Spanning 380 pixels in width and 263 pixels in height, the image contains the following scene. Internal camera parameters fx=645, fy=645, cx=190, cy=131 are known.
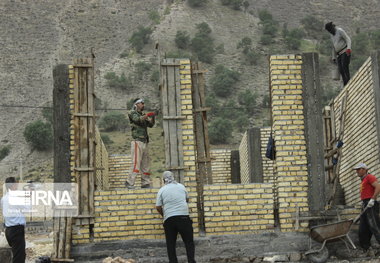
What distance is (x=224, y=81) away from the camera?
67125 millimetres

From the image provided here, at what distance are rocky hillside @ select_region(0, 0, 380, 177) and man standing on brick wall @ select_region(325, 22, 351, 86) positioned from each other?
48202 mm

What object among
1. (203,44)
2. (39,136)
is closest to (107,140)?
(39,136)

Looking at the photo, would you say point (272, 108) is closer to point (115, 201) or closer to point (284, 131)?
point (284, 131)

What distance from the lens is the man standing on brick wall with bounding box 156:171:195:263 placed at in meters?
8.62

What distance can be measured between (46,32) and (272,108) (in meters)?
78.4

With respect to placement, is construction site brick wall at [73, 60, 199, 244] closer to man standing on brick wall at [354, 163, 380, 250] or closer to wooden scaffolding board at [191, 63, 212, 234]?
wooden scaffolding board at [191, 63, 212, 234]

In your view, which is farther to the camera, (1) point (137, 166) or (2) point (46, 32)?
(2) point (46, 32)

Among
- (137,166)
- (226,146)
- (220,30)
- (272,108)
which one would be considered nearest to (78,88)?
(137,166)

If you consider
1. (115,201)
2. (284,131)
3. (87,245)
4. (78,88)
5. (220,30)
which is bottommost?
(87,245)

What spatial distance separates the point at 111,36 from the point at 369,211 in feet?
258

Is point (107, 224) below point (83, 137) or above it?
below

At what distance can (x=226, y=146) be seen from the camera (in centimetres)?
5244

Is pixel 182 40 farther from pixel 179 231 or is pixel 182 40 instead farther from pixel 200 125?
pixel 179 231

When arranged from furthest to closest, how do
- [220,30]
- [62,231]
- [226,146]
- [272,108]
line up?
[220,30] < [226,146] < [272,108] < [62,231]
